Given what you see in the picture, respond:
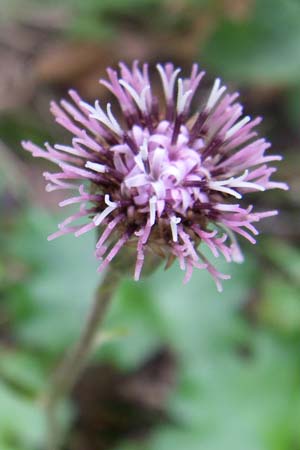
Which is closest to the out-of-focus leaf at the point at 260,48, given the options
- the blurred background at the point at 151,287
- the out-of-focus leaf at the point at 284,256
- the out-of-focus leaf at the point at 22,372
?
the blurred background at the point at 151,287

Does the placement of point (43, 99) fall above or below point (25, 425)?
above

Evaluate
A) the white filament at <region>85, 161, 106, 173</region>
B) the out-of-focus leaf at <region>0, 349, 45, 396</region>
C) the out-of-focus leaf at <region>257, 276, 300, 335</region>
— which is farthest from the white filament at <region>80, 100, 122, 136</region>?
the out-of-focus leaf at <region>257, 276, 300, 335</region>

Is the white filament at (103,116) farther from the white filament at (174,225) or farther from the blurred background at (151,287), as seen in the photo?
the blurred background at (151,287)

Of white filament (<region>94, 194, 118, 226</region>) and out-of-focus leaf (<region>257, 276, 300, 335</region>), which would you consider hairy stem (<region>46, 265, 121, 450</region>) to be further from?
out-of-focus leaf (<region>257, 276, 300, 335</region>)

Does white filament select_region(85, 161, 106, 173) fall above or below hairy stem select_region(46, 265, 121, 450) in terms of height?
above

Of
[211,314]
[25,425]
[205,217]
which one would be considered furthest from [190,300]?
[205,217]

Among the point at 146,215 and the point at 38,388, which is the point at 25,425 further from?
the point at 146,215

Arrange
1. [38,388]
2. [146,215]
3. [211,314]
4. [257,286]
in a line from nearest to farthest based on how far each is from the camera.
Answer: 1. [146,215]
2. [38,388]
3. [211,314]
4. [257,286]
